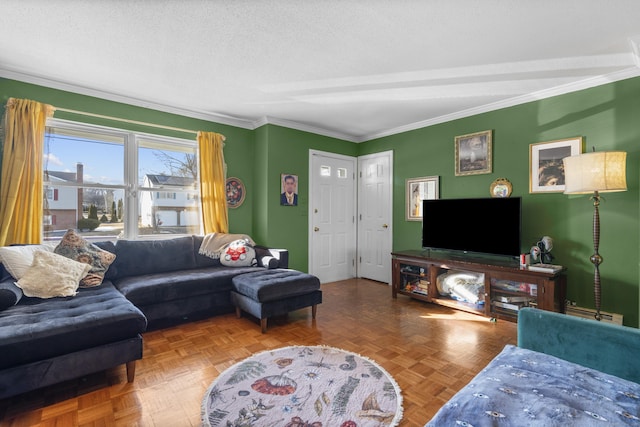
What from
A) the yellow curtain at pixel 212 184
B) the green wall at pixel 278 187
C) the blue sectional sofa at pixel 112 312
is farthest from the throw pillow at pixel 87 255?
the green wall at pixel 278 187

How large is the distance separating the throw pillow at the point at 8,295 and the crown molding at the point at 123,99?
2.04m

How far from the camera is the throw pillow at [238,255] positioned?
3586mm

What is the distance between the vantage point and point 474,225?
346 cm

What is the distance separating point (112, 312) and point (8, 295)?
78 cm

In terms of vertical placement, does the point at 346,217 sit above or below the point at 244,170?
below

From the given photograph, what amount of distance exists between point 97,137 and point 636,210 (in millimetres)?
5473

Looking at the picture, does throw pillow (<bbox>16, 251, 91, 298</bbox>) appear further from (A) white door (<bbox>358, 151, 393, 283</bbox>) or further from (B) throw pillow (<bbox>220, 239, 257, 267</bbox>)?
(A) white door (<bbox>358, 151, 393, 283</bbox>)

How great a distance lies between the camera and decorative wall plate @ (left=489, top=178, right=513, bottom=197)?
3459 millimetres

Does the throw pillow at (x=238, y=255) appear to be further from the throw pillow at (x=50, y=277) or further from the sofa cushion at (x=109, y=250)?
the throw pillow at (x=50, y=277)

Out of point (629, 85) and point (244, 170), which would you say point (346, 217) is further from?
point (629, 85)

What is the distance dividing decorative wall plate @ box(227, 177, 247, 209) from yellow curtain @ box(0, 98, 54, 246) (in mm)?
1964

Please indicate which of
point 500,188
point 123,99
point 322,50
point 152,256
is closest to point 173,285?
point 152,256

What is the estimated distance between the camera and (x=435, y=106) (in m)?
3.69

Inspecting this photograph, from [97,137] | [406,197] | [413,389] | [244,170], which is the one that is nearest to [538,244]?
[406,197]
